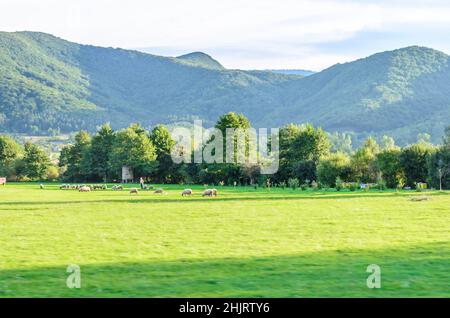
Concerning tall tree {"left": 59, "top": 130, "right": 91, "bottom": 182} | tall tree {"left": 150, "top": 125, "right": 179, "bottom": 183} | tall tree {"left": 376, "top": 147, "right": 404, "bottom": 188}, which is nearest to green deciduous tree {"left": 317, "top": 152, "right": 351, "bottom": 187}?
tall tree {"left": 376, "top": 147, "right": 404, "bottom": 188}

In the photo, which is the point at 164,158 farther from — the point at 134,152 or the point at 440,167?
the point at 440,167

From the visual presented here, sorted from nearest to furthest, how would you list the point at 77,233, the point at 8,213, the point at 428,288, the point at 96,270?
the point at 428,288
the point at 96,270
the point at 77,233
the point at 8,213

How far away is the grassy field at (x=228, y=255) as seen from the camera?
10.6 metres

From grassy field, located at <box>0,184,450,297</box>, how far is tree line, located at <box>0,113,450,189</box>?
3221 cm

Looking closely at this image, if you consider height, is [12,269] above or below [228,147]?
below

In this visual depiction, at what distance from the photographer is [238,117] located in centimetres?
7244

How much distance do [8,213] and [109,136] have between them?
61353 mm

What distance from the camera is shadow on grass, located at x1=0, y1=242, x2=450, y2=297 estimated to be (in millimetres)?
10305

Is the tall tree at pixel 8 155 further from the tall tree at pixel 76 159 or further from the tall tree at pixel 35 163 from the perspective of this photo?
the tall tree at pixel 76 159

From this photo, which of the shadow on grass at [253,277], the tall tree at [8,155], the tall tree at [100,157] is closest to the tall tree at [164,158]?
the tall tree at [100,157]

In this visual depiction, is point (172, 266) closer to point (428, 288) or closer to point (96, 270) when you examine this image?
point (96, 270)

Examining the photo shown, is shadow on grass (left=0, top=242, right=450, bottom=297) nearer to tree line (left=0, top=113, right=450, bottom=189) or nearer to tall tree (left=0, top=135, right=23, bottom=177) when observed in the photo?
tree line (left=0, top=113, right=450, bottom=189)
